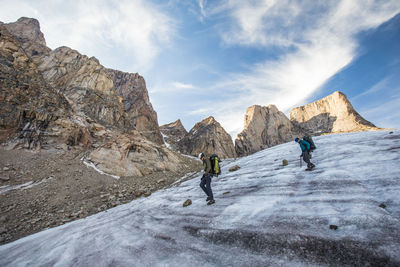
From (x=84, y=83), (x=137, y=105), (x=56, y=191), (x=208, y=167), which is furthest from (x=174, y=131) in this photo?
(x=208, y=167)

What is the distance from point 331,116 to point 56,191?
115 m

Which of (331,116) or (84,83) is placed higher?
(84,83)

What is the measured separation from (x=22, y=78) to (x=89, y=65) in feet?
68.0

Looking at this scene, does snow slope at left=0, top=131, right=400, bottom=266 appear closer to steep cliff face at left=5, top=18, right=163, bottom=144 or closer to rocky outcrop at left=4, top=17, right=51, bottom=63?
steep cliff face at left=5, top=18, right=163, bottom=144

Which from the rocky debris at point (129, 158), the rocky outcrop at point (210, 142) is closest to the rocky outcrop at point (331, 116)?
the rocky outcrop at point (210, 142)

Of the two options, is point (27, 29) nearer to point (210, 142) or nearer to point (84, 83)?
point (84, 83)

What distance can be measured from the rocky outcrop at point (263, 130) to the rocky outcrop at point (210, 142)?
12.1 metres

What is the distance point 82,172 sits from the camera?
18.7m

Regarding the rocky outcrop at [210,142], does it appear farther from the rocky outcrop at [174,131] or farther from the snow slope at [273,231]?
the snow slope at [273,231]

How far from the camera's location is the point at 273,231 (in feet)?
13.5

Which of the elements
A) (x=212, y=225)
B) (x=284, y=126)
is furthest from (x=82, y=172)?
(x=284, y=126)

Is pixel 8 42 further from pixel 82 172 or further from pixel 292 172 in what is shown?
pixel 292 172

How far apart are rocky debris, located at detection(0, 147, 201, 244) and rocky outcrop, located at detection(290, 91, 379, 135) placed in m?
92.6

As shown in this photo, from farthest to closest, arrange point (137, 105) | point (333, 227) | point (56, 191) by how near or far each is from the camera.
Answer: point (137, 105) → point (56, 191) → point (333, 227)
